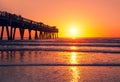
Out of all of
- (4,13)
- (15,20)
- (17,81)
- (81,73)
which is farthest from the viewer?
(15,20)

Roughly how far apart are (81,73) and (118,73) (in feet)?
3.83

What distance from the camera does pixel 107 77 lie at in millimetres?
8859

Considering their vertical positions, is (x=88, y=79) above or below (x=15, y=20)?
below

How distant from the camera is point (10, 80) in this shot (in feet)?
27.1

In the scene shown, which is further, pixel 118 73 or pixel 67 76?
pixel 118 73

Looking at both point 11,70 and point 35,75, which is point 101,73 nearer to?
point 35,75

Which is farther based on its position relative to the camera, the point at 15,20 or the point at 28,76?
the point at 15,20

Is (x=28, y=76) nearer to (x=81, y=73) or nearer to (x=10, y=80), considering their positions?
(x=10, y=80)

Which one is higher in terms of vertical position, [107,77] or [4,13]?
[4,13]

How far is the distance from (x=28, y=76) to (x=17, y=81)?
89 cm

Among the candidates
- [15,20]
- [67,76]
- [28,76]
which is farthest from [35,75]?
[15,20]

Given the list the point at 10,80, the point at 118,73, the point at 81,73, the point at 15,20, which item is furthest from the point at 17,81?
the point at 15,20

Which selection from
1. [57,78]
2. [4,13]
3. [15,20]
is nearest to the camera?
[57,78]

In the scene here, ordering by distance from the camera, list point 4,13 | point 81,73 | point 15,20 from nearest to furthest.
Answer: point 81,73
point 4,13
point 15,20
